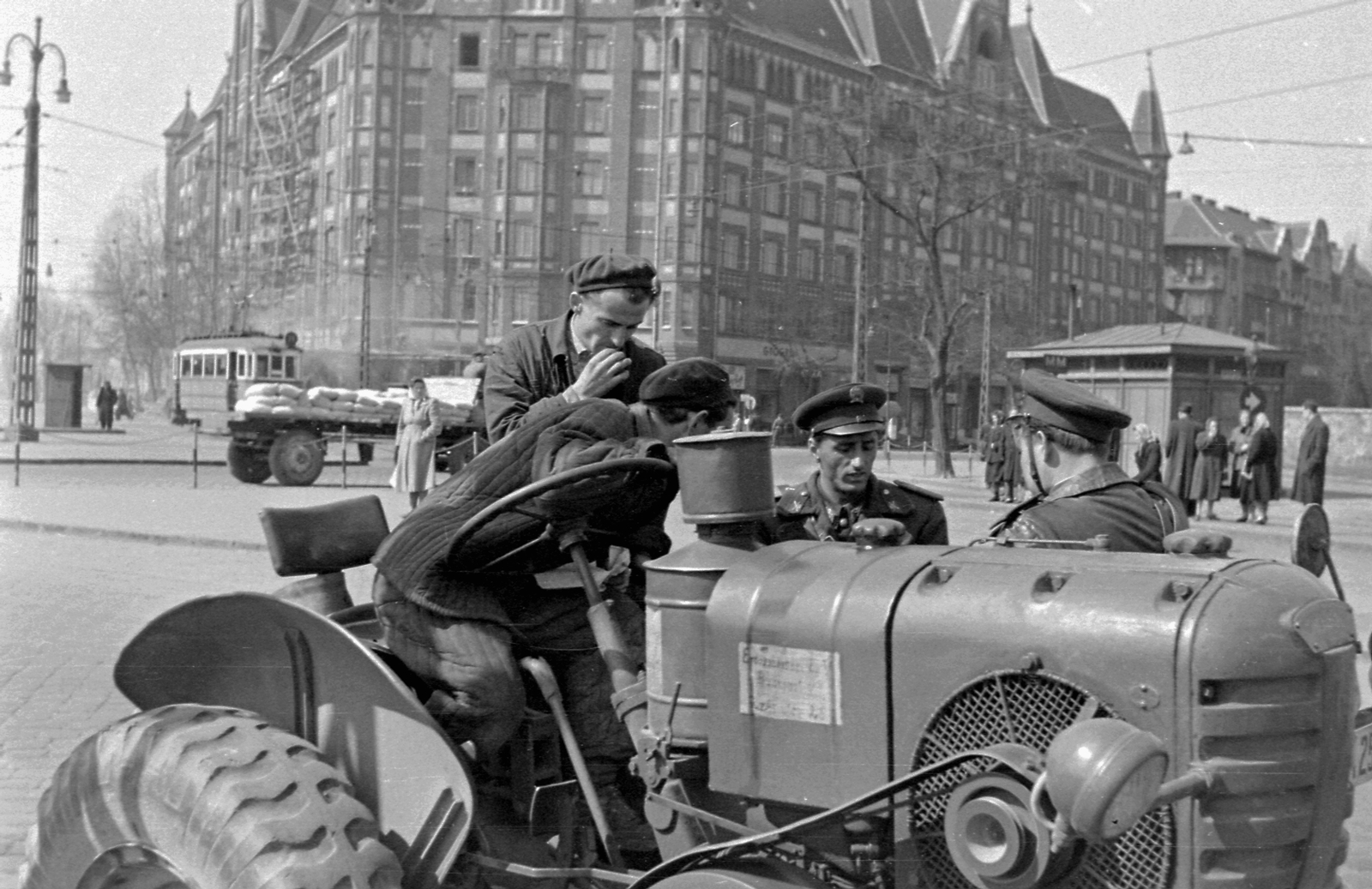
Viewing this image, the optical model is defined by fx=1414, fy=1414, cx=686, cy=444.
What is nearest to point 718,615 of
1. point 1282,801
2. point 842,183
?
point 1282,801

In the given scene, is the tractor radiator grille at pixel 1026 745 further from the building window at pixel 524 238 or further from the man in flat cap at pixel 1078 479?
the building window at pixel 524 238

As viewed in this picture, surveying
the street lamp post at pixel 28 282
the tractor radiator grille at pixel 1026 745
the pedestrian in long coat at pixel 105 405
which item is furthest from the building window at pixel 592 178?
the tractor radiator grille at pixel 1026 745

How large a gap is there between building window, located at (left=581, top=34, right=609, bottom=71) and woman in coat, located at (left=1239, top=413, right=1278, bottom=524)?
23.1m

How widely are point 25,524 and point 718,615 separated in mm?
13984

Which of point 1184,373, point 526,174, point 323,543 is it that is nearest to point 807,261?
point 526,174

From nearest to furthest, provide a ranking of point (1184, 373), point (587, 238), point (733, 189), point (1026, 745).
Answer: point (1026, 745) < point (1184, 373) < point (733, 189) < point (587, 238)

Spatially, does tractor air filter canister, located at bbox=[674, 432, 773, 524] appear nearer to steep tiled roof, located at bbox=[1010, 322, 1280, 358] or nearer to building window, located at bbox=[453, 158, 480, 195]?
steep tiled roof, located at bbox=[1010, 322, 1280, 358]

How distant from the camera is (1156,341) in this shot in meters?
25.9

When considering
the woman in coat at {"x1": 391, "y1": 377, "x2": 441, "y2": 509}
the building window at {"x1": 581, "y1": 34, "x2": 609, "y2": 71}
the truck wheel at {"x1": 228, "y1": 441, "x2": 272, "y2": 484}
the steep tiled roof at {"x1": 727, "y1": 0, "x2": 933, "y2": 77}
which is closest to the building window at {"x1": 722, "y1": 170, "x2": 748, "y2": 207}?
the steep tiled roof at {"x1": 727, "y1": 0, "x2": 933, "y2": 77}

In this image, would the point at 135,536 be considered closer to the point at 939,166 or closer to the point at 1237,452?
the point at 1237,452

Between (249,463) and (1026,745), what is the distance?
74.7 ft

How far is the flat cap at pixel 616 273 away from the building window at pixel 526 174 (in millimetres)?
37710

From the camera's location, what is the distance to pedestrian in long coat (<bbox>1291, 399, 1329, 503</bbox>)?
60.4 ft

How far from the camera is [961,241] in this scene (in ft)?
123
